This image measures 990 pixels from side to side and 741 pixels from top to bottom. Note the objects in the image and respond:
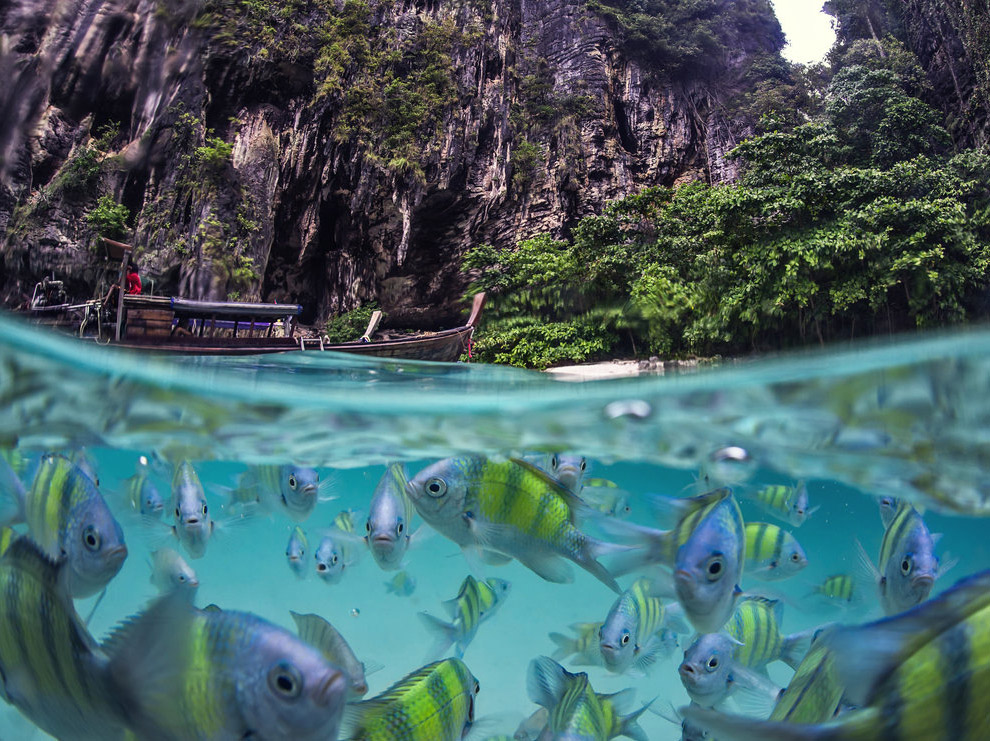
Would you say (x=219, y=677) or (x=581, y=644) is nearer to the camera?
(x=219, y=677)

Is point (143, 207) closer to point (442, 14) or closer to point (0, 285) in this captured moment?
point (0, 285)

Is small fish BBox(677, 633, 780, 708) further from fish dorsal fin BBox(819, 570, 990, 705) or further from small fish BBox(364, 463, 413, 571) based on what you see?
small fish BBox(364, 463, 413, 571)

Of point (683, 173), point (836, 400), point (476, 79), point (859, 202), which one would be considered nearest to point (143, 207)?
point (476, 79)

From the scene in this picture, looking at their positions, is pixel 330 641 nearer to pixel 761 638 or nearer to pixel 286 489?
pixel 286 489

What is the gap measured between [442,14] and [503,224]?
5.07 m

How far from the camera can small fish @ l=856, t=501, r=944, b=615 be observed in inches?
70.1

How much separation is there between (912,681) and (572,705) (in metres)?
1.05

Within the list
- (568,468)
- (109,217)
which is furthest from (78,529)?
(109,217)

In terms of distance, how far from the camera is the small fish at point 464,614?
2.02 meters

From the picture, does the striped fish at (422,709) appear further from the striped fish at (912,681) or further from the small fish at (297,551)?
the small fish at (297,551)

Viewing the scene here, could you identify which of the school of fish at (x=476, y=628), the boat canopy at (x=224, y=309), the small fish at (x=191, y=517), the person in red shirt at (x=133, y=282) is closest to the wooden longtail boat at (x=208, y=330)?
the boat canopy at (x=224, y=309)

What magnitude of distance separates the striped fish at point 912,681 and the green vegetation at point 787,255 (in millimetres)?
→ 2897

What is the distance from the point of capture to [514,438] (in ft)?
11.1

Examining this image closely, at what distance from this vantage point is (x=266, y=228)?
39.4 feet
